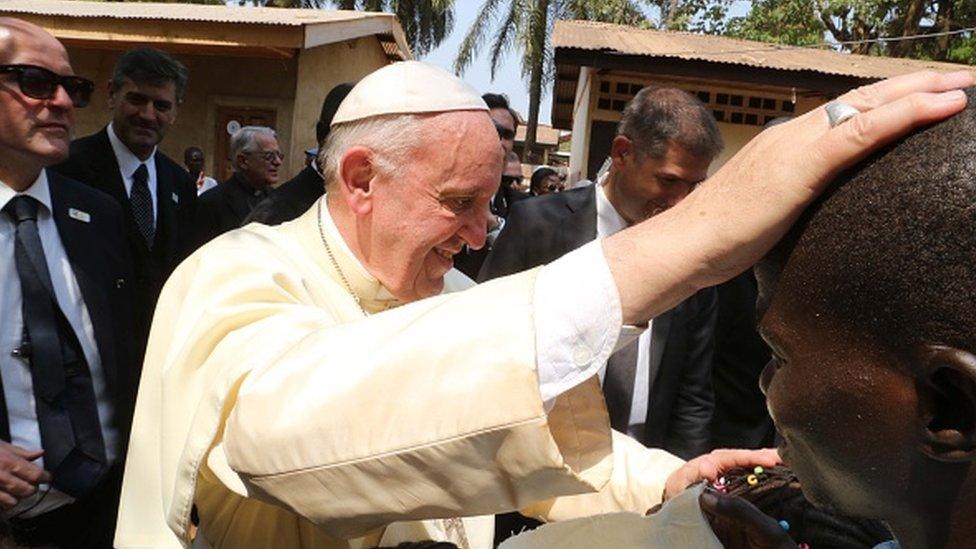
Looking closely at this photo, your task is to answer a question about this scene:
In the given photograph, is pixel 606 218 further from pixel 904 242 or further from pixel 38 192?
pixel 904 242

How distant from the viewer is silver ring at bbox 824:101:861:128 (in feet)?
3.70

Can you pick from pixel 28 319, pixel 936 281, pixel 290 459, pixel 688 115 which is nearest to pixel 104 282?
pixel 28 319

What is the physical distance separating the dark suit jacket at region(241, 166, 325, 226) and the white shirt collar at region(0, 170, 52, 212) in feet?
3.46

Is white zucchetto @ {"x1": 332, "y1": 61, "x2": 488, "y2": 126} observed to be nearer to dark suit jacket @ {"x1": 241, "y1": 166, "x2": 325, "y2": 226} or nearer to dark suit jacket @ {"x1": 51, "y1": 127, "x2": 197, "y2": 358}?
dark suit jacket @ {"x1": 241, "y1": 166, "x2": 325, "y2": 226}

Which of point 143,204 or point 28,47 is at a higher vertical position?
point 28,47

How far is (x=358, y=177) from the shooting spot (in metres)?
2.47

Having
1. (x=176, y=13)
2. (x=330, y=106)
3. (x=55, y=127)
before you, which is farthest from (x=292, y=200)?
(x=176, y=13)

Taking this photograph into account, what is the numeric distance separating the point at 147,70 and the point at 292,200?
4.00 ft

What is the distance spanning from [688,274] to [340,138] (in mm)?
1577

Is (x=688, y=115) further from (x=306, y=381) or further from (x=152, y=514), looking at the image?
(x=306, y=381)

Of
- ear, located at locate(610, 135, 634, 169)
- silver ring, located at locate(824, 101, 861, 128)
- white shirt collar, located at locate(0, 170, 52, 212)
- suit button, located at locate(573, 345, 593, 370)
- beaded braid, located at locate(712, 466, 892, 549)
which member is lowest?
beaded braid, located at locate(712, 466, 892, 549)

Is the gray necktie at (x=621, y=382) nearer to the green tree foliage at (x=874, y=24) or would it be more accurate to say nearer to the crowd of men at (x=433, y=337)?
the crowd of men at (x=433, y=337)

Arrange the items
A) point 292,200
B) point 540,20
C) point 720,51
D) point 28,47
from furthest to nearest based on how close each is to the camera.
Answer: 1. point 540,20
2. point 720,51
3. point 292,200
4. point 28,47

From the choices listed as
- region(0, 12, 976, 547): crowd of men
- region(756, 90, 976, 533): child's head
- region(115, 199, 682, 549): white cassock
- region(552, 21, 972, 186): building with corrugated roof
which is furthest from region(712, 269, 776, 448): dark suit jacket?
region(552, 21, 972, 186): building with corrugated roof
